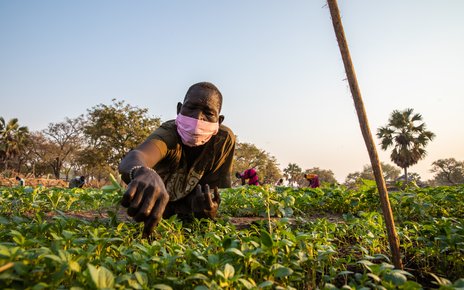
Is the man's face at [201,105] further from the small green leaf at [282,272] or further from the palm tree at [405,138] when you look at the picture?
the palm tree at [405,138]

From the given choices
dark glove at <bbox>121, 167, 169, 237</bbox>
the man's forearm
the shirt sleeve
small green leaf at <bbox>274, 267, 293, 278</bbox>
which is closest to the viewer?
small green leaf at <bbox>274, 267, 293, 278</bbox>

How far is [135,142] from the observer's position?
25.8 metres

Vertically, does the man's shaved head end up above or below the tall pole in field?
above

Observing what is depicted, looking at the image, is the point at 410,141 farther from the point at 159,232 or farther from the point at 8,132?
the point at 8,132

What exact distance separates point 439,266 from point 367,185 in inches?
107

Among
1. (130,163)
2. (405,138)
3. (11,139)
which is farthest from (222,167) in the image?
(11,139)

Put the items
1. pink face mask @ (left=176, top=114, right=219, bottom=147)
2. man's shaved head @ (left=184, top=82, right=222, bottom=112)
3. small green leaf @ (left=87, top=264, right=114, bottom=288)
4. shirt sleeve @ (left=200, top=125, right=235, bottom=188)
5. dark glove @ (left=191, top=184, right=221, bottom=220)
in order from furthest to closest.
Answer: shirt sleeve @ (left=200, top=125, right=235, bottom=188)
man's shaved head @ (left=184, top=82, right=222, bottom=112)
pink face mask @ (left=176, top=114, right=219, bottom=147)
dark glove @ (left=191, top=184, right=221, bottom=220)
small green leaf @ (left=87, top=264, right=114, bottom=288)

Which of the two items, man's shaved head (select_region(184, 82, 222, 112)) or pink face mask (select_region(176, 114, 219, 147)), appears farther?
man's shaved head (select_region(184, 82, 222, 112))

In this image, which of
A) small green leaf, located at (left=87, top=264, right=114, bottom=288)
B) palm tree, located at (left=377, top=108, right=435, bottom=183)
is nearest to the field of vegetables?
small green leaf, located at (left=87, top=264, right=114, bottom=288)

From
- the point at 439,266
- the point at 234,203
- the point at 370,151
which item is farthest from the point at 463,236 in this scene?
the point at 234,203

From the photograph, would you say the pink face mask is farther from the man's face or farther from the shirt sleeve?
the shirt sleeve

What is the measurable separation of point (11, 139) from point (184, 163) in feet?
142

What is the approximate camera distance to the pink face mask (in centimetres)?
277

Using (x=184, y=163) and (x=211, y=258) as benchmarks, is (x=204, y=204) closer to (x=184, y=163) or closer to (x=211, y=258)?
(x=184, y=163)
